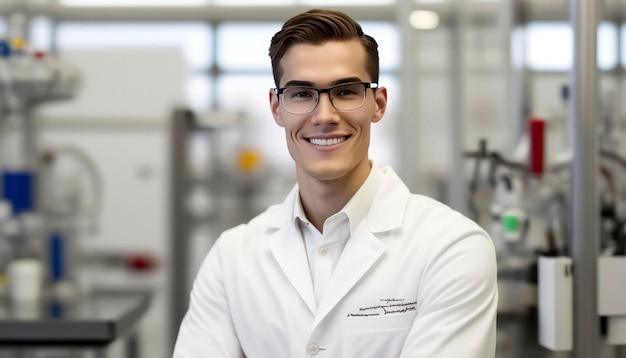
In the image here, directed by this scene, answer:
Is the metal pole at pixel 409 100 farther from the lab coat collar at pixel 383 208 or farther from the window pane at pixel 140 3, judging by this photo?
the window pane at pixel 140 3

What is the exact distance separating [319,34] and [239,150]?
245 cm

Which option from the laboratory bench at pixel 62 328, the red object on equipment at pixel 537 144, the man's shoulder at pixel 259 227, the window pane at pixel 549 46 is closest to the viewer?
the man's shoulder at pixel 259 227

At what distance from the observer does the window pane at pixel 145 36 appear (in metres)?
3.99

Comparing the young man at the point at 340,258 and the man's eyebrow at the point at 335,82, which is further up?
the man's eyebrow at the point at 335,82

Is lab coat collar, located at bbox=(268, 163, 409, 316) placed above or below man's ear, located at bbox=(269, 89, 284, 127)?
below

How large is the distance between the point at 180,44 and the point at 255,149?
690 millimetres

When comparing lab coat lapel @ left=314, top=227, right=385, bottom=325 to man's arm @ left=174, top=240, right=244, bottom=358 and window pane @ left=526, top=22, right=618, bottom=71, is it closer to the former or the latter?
man's arm @ left=174, top=240, right=244, bottom=358

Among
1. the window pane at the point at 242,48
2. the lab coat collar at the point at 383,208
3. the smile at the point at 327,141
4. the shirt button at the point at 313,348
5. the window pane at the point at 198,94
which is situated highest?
the window pane at the point at 242,48

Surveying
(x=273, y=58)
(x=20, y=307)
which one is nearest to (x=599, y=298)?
(x=273, y=58)

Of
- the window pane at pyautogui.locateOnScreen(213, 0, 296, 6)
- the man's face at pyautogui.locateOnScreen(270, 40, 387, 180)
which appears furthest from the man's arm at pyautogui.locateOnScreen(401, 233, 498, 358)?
the window pane at pyautogui.locateOnScreen(213, 0, 296, 6)

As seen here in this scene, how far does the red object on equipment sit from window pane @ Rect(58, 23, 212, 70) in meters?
2.41

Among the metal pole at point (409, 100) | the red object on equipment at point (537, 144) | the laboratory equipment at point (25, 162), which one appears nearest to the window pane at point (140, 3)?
the laboratory equipment at point (25, 162)

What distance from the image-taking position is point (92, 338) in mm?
2406

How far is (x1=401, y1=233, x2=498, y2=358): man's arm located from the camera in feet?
4.04
